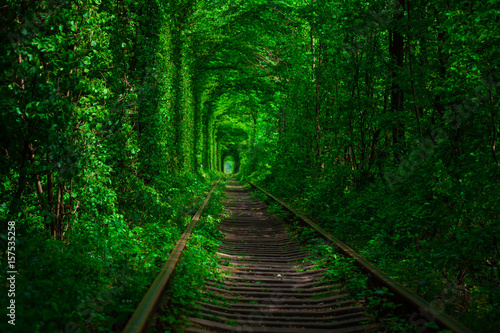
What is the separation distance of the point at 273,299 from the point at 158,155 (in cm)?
645

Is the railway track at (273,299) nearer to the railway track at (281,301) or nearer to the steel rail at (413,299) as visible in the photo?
the railway track at (281,301)

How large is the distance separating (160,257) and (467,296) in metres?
4.69

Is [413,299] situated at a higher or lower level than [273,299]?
higher

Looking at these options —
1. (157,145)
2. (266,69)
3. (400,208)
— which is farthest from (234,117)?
(400,208)

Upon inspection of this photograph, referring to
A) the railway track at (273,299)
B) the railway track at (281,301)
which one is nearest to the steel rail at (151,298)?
the railway track at (281,301)

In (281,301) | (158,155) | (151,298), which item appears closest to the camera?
(151,298)

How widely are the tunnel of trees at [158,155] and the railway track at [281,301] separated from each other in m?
0.44

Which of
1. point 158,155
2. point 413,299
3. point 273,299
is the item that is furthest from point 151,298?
point 158,155

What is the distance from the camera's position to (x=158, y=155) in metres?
10.4

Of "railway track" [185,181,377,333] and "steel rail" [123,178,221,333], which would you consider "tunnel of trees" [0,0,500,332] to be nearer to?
"steel rail" [123,178,221,333]

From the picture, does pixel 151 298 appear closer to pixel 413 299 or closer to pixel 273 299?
pixel 273 299

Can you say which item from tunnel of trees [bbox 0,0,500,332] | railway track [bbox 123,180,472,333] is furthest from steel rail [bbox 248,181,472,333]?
tunnel of trees [bbox 0,0,500,332]

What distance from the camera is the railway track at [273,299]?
420cm

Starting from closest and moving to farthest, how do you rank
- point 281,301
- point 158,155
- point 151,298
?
point 151,298
point 281,301
point 158,155
